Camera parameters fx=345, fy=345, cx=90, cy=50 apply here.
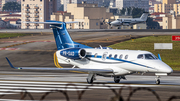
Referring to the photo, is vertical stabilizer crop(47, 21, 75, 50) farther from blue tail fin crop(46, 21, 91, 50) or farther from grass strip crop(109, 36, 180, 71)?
grass strip crop(109, 36, 180, 71)

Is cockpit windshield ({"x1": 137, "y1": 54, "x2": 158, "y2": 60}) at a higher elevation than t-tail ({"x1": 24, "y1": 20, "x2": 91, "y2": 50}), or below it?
below

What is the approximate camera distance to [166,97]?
2094 cm

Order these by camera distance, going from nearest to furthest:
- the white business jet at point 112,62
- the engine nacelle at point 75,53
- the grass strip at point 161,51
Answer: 1. the white business jet at point 112,62
2. the engine nacelle at point 75,53
3. the grass strip at point 161,51

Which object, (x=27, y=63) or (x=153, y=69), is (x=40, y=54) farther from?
(x=153, y=69)

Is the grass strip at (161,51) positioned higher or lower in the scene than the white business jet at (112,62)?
lower

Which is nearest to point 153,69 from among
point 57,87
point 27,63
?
point 57,87

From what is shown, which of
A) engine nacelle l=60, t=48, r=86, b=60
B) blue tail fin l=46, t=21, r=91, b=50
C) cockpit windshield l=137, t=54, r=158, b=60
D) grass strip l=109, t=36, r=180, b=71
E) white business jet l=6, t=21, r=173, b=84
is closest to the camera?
white business jet l=6, t=21, r=173, b=84

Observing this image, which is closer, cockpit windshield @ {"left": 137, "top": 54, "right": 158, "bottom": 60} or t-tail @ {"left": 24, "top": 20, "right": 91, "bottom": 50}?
cockpit windshield @ {"left": 137, "top": 54, "right": 158, "bottom": 60}

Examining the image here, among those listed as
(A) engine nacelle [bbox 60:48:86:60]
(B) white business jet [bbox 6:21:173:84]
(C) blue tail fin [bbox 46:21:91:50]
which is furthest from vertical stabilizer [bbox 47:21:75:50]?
(A) engine nacelle [bbox 60:48:86:60]

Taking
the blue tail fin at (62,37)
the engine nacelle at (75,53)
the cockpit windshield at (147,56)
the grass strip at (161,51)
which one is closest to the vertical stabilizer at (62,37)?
the blue tail fin at (62,37)

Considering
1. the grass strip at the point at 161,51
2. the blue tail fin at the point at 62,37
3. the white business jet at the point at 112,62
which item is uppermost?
the blue tail fin at the point at 62,37

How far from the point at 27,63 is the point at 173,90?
28.7m

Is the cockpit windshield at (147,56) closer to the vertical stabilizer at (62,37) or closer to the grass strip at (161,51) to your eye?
the vertical stabilizer at (62,37)

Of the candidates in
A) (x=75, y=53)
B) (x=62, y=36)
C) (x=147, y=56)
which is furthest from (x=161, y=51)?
(x=147, y=56)
